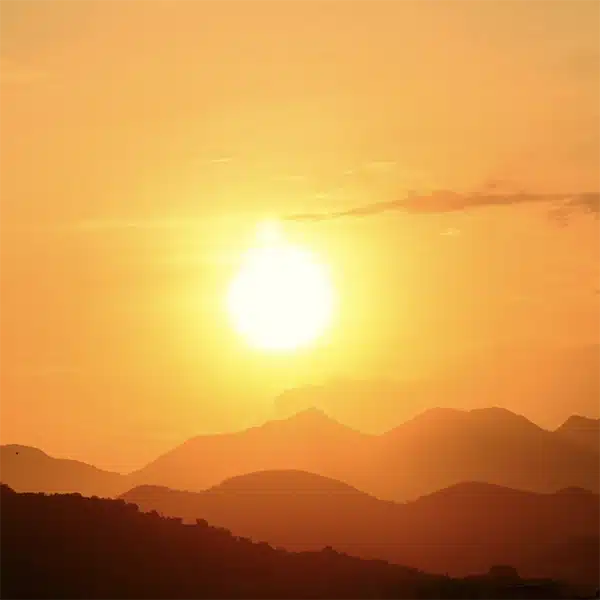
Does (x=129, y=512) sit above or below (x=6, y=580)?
above

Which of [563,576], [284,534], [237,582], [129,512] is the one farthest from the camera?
[284,534]

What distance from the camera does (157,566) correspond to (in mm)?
81438

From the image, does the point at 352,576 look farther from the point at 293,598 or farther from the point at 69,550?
the point at 69,550

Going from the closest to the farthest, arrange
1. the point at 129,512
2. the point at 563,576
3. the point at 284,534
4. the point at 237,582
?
the point at 237,582 < the point at 129,512 < the point at 563,576 < the point at 284,534

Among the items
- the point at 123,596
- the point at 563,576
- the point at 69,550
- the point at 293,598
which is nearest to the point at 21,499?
the point at 69,550

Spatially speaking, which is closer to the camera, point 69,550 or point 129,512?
point 69,550

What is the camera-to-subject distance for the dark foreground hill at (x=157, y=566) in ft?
257

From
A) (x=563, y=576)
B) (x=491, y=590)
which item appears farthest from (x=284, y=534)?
(x=491, y=590)

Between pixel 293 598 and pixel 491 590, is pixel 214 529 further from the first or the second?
pixel 491 590

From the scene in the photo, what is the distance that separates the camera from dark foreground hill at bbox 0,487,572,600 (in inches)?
3083

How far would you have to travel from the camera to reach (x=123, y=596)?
253 ft

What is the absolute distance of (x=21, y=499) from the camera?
283 ft

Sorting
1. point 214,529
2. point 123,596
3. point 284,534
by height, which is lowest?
point 123,596

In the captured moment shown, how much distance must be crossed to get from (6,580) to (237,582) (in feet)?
48.8
